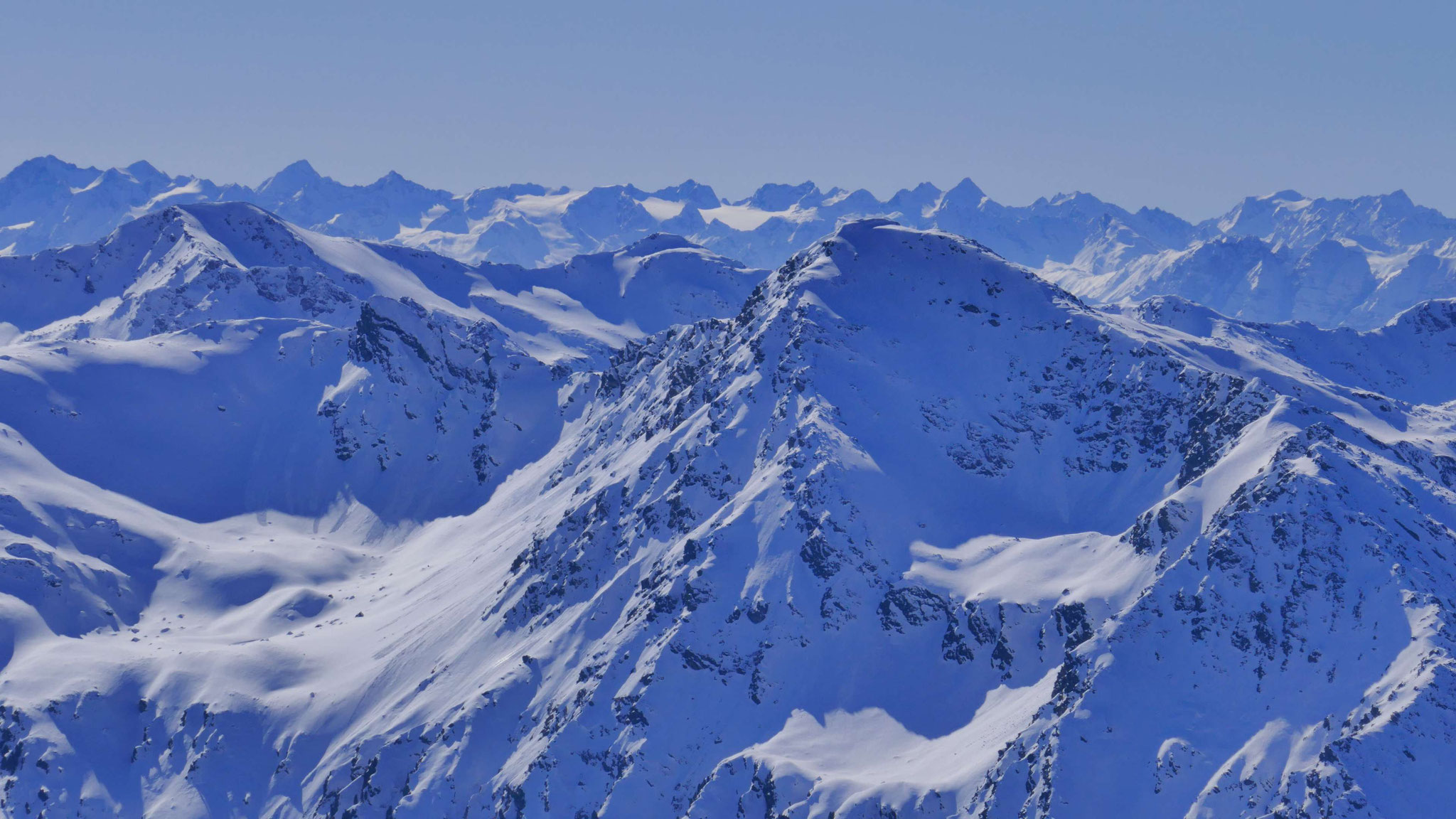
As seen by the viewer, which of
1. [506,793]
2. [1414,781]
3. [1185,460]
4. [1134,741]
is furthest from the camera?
[1185,460]

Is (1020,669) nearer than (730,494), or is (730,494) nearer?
(1020,669)

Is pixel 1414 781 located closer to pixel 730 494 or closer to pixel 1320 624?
pixel 1320 624

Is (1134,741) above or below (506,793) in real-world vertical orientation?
above

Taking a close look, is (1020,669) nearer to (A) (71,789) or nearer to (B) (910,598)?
(B) (910,598)

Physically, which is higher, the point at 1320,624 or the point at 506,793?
the point at 1320,624

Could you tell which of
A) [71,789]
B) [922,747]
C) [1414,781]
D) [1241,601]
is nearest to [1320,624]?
[1241,601]

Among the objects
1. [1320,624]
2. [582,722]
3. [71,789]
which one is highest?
[1320,624]

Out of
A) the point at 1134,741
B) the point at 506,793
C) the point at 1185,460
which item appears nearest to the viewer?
the point at 1134,741

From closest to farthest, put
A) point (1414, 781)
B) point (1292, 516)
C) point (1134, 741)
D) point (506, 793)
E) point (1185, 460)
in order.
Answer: point (1414, 781)
point (1134, 741)
point (1292, 516)
point (506, 793)
point (1185, 460)

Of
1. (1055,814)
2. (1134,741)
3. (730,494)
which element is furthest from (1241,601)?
(730,494)
